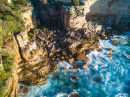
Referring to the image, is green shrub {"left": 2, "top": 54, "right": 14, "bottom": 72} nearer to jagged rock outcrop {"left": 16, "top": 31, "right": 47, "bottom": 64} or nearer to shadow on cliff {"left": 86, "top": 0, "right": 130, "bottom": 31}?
jagged rock outcrop {"left": 16, "top": 31, "right": 47, "bottom": 64}

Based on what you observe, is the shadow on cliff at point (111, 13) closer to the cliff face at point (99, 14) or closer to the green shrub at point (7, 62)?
the cliff face at point (99, 14)

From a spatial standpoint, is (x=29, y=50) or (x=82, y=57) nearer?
(x=29, y=50)

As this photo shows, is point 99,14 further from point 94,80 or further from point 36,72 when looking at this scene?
point 36,72

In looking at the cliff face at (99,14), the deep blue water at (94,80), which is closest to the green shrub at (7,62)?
the deep blue water at (94,80)

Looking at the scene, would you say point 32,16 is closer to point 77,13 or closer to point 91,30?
point 77,13

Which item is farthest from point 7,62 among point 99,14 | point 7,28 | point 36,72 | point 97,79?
point 99,14

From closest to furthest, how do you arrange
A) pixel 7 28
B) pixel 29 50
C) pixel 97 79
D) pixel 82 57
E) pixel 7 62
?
pixel 7 62, pixel 7 28, pixel 97 79, pixel 29 50, pixel 82 57

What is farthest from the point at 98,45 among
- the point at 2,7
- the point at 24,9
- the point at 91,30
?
the point at 2,7
